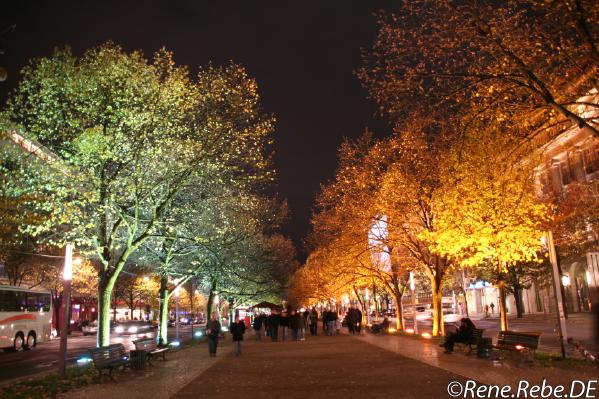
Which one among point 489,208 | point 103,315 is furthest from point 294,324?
point 489,208

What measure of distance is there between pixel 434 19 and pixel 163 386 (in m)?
10.3

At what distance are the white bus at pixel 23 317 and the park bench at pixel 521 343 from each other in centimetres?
2536

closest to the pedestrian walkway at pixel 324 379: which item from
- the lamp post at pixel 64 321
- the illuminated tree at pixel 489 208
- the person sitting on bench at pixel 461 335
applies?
the person sitting on bench at pixel 461 335

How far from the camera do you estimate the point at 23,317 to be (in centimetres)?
3078

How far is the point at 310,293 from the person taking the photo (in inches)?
2958

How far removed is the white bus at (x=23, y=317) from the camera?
28891mm

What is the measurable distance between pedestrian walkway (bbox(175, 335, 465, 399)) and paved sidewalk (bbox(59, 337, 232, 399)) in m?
0.41

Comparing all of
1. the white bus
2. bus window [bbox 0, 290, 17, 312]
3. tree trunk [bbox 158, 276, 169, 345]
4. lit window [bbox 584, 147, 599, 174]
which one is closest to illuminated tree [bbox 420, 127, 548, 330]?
tree trunk [bbox 158, 276, 169, 345]

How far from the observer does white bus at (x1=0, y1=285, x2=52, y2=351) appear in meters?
28.9

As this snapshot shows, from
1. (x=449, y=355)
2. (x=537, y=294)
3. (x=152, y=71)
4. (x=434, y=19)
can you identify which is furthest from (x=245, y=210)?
(x=537, y=294)

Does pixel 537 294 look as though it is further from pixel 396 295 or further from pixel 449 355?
pixel 449 355

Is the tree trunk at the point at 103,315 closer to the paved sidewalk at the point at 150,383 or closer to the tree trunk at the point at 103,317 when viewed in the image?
the tree trunk at the point at 103,317

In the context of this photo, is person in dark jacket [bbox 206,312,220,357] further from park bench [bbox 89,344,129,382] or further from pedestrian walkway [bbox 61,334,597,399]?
park bench [bbox 89,344,129,382]

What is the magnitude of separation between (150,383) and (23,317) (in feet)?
70.9
